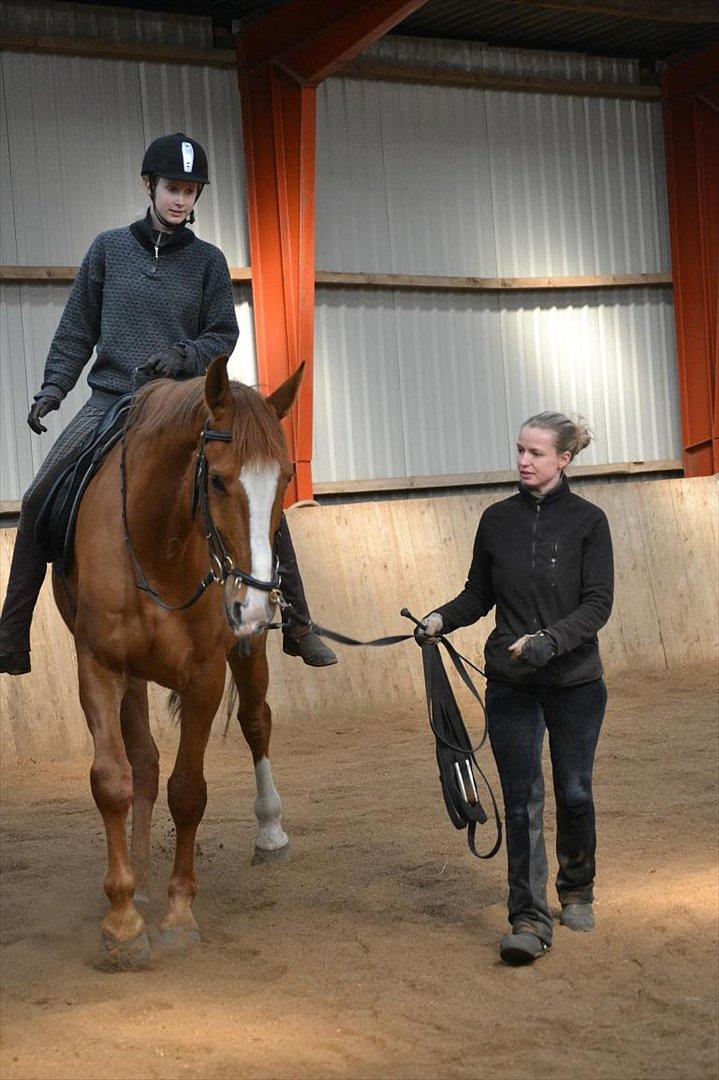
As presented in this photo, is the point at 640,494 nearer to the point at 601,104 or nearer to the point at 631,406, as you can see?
the point at 631,406

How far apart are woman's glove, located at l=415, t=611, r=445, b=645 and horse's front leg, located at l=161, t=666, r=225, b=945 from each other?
0.74 m

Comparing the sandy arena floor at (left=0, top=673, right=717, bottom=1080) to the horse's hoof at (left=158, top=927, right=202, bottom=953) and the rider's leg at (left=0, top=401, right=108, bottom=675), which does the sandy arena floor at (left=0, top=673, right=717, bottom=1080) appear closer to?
the horse's hoof at (left=158, top=927, right=202, bottom=953)

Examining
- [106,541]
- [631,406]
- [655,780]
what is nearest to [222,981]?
[106,541]

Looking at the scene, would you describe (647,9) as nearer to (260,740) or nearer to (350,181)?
(350,181)

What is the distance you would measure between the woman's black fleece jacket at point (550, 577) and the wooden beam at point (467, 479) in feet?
29.0

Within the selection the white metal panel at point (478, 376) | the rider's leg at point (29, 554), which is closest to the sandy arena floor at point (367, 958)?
the rider's leg at point (29, 554)

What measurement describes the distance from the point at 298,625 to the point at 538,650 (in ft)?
5.21

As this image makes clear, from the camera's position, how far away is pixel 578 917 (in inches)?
187

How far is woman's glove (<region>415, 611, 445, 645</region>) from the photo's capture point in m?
4.69

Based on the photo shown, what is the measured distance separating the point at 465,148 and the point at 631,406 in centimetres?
356

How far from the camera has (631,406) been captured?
1573 cm

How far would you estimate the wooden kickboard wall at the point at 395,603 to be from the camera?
8.94 meters

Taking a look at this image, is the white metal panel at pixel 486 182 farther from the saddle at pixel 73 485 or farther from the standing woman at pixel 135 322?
the saddle at pixel 73 485

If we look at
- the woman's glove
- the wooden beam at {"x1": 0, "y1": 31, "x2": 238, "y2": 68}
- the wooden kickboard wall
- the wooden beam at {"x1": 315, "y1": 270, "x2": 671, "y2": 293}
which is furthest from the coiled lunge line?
the wooden beam at {"x1": 315, "y1": 270, "x2": 671, "y2": 293}
